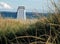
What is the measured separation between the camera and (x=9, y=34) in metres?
3.59

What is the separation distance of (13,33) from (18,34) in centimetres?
8

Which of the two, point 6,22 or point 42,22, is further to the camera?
point 6,22

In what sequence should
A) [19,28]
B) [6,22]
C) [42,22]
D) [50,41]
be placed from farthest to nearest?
[6,22] → [19,28] → [42,22] → [50,41]

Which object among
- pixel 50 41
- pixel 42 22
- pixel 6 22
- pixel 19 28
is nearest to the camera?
pixel 50 41

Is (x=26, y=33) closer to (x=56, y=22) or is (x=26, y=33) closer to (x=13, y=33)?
(x=13, y=33)

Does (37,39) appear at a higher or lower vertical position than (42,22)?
lower

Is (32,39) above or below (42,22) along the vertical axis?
below

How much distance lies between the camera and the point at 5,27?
3.76 meters

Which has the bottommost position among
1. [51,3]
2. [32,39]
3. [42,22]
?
[32,39]

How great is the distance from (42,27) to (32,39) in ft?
0.74

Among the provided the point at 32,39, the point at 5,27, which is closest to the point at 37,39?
the point at 32,39

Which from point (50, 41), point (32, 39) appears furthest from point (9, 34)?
point (50, 41)

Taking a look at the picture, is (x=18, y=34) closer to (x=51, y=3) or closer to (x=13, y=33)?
(x=13, y=33)

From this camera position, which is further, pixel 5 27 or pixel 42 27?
pixel 5 27
